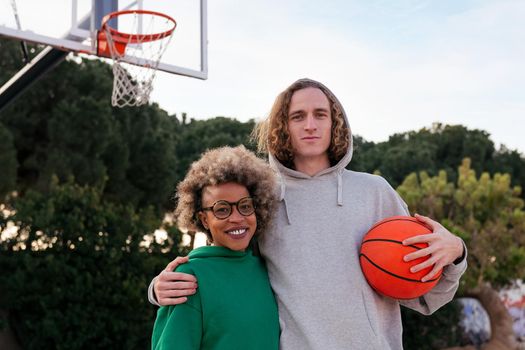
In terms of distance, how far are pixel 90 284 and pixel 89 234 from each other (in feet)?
1.97

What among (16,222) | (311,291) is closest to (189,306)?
(311,291)

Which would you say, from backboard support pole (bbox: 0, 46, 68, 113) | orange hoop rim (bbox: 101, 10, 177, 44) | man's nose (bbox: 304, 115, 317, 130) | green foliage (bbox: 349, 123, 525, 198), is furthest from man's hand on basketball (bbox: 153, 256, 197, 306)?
green foliage (bbox: 349, 123, 525, 198)

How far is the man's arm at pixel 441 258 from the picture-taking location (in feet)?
8.16

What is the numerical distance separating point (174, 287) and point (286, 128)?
Answer: 0.89 meters

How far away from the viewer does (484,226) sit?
573 inches

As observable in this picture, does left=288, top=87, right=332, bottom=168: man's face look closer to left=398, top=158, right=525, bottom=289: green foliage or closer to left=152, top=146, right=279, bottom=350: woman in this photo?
left=152, top=146, right=279, bottom=350: woman

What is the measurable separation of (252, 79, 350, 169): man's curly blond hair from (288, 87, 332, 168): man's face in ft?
0.12

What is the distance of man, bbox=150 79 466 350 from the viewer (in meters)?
2.47

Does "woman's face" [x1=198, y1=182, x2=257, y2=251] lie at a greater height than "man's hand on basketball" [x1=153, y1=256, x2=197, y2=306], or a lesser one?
greater

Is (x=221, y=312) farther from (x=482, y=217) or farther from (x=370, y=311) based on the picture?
(x=482, y=217)

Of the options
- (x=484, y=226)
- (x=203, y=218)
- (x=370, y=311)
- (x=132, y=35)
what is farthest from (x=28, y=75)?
(x=484, y=226)

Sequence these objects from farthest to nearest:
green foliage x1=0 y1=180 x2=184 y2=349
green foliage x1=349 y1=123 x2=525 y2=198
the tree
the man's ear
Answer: green foliage x1=349 y1=123 x2=525 y2=198
the tree
green foliage x1=0 y1=180 x2=184 y2=349
the man's ear

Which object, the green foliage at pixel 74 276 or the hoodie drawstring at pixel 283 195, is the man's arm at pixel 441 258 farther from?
the green foliage at pixel 74 276

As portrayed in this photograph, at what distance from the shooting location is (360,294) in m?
2.52
